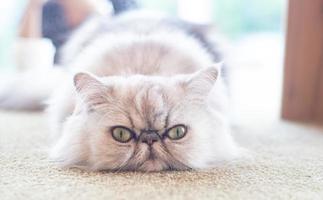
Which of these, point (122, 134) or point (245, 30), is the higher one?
point (245, 30)

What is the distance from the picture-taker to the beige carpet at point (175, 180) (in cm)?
96

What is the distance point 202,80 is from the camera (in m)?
1.17

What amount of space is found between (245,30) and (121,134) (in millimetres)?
2508

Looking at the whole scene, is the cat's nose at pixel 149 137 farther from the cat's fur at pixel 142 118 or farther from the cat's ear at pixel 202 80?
the cat's ear at pixel 202 80

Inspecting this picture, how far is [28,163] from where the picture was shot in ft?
3.99

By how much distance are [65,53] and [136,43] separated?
2.07 feet

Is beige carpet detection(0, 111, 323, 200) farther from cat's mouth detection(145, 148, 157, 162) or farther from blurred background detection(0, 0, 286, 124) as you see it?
blurred background detection(0, 0, 286, 124)

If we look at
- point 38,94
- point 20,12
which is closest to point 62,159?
point 38,94

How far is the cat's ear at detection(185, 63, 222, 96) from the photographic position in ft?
3.81

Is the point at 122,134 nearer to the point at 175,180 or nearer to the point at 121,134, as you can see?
the point at 121,134

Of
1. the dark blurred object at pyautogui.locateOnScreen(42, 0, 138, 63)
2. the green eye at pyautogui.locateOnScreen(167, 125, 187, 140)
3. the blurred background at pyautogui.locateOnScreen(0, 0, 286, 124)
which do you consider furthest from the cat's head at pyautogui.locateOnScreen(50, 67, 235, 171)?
the blurred background at pyautogui.locateOnScreen(0, 0, 286, 124)

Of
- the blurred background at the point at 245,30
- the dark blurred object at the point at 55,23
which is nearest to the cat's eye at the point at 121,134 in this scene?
the dark blurred object at the point at 55,23

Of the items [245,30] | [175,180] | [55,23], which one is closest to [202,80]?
[175,180]

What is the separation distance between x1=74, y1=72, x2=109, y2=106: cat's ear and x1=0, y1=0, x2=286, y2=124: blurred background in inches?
66.3
